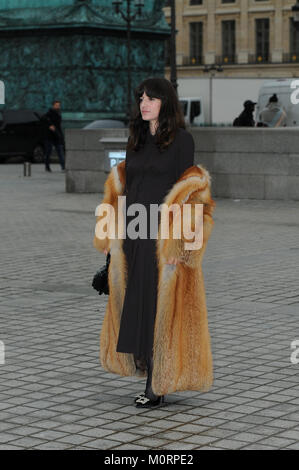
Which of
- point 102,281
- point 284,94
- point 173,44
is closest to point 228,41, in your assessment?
point 173,44

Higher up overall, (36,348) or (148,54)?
(148,54)

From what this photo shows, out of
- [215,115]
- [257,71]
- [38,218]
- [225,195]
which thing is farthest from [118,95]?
[257,71]

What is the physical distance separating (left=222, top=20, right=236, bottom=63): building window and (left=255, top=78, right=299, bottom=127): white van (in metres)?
51.8

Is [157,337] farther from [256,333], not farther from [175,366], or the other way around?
[256,333]

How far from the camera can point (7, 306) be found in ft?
29.8

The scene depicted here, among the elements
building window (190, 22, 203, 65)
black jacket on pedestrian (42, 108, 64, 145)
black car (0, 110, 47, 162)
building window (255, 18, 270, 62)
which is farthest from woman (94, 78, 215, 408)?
building window (190, 22, 203, 65)

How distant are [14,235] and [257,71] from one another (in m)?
67.7

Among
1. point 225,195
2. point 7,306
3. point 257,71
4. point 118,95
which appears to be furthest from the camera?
point 257,71

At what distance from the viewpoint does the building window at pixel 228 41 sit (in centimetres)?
8225

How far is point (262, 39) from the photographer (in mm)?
81500

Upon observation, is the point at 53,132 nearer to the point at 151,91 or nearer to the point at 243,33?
the point at 151,91

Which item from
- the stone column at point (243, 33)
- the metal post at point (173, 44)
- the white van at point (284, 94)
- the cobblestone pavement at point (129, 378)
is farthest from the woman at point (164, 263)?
the stone column at point (243, 33)

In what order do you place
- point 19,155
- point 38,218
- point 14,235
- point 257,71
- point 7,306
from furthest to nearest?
point 257,71 < point 19,155 < point 38,218 < point 14,235 < point 7,306

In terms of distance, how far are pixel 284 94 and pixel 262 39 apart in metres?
52.1
